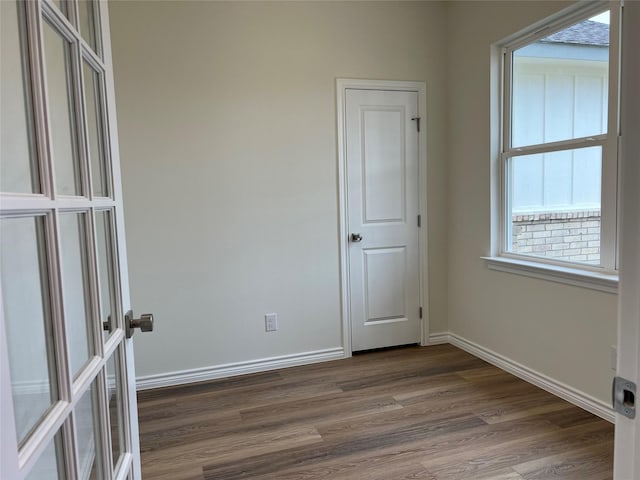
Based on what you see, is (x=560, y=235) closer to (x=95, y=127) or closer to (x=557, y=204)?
(x=557, y=204)

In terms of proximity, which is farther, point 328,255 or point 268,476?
point 328,255

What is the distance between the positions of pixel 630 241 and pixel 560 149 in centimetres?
230

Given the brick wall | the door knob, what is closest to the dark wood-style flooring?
the brick wall

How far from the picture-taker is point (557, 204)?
269 centimetres

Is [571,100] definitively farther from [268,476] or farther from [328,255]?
[268,476]

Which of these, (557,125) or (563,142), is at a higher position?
(557,125)

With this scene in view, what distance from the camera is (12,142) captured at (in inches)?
25.5

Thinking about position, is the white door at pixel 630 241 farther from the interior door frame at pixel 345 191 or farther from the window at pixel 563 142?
the interior door frame at pixel 345 191

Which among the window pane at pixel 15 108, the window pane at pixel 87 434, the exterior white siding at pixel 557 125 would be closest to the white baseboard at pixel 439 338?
the exterior white siding at pixel 557 125

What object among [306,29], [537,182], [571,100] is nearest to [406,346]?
[537,182]

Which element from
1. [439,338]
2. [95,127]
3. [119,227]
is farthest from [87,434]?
[439,338]

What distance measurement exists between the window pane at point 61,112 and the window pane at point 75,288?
7cm

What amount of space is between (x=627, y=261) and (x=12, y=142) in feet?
3.08

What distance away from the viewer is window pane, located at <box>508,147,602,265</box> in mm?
2443
